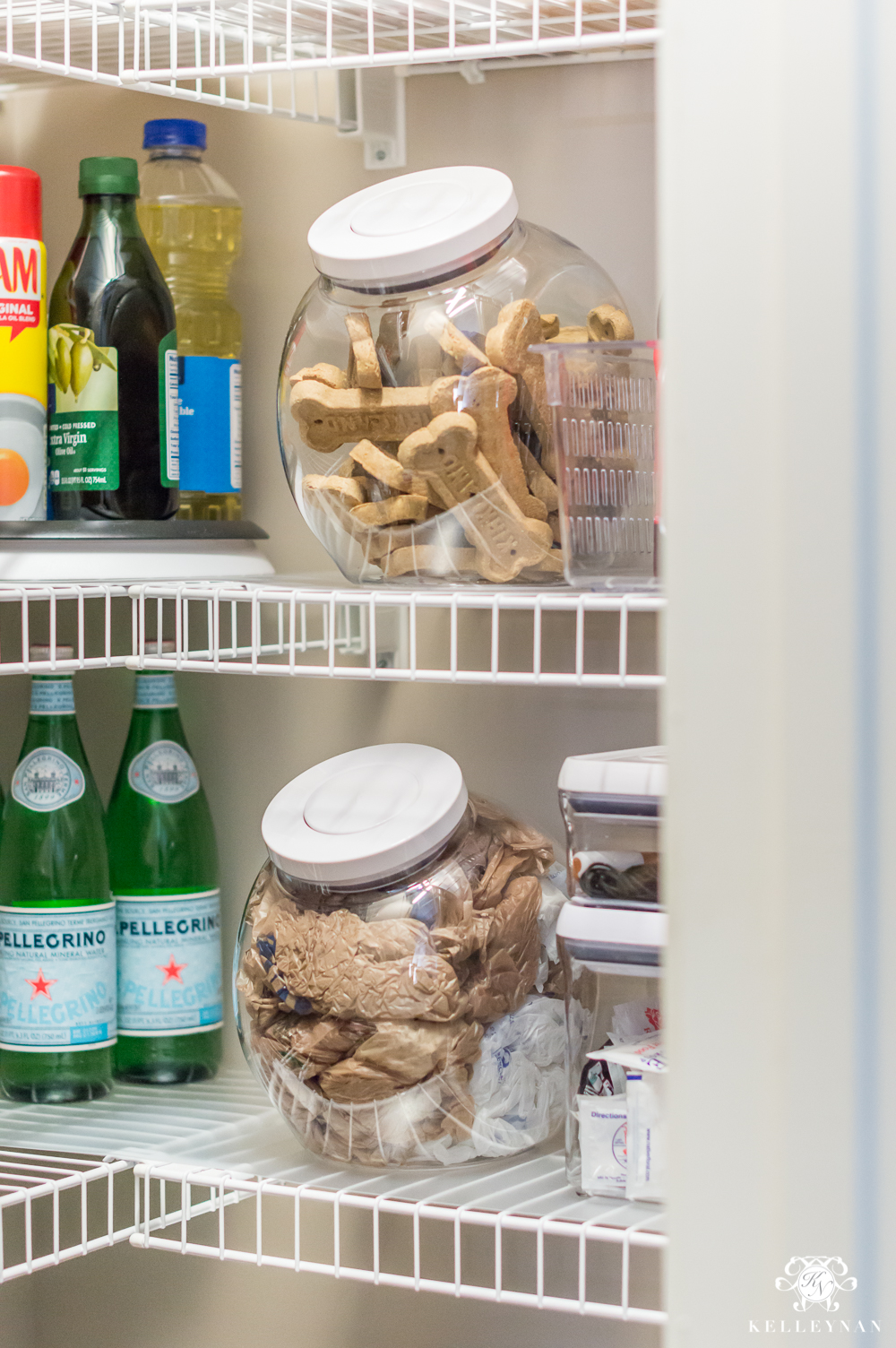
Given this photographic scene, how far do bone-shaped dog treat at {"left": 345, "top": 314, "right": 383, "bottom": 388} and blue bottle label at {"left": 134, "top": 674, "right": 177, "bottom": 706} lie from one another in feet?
1.20

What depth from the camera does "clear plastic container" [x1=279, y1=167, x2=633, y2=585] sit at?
812 millimetres

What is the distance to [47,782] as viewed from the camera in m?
1.07

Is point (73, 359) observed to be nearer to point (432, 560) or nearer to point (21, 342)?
point (21, 342)

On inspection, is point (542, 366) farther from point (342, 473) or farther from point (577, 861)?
point (577, 861)

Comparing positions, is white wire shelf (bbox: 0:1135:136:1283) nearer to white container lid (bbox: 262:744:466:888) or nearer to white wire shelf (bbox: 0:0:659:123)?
white container lid (bbox: 262:744:466:888)

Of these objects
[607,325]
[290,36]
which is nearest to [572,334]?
[607,325]

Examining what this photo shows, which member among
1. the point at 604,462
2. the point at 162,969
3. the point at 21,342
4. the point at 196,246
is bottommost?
the point at 162,969

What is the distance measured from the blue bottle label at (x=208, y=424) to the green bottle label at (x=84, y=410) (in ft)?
0.23

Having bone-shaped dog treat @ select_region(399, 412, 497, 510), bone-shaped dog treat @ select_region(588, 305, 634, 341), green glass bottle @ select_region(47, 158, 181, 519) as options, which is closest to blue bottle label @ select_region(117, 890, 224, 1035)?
green glass bottle @ select_region(47, 158, 181, 519)

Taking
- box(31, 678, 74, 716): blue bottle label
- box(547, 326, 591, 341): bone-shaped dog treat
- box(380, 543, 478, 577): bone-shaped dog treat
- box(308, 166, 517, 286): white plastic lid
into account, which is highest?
box(308, 166, 517, 286): white plastic lid

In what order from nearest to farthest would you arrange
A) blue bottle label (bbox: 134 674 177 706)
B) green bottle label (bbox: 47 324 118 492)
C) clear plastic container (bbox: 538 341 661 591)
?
clear plastic container (bbox: 538 341 661 591), green bottle label (bbox: 47 324 118 492), blue bottle label (bbox: 134 674 177 706)

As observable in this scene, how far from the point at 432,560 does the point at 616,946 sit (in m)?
0.26

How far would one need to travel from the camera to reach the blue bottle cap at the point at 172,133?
1.07m

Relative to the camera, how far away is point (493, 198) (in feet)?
2.76
